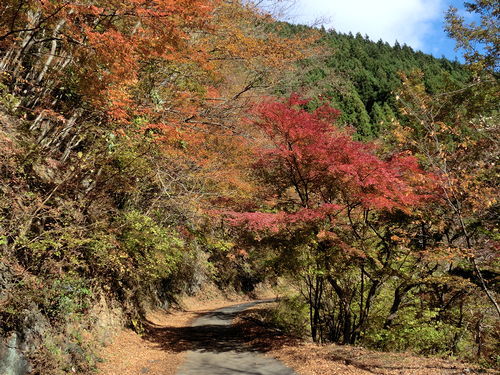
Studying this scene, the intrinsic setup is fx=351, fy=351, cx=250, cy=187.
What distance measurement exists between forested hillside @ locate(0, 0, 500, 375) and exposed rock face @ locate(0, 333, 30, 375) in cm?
3

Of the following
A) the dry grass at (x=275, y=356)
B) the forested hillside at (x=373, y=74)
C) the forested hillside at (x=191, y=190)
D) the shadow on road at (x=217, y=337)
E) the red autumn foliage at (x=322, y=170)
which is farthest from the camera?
the forested hillside at (x=373, y=74)

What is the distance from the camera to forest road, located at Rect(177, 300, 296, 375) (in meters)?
8.41

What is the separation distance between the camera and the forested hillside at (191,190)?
7.03 m

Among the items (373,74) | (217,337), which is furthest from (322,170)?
(373,74)

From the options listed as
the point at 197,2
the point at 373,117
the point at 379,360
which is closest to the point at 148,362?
the point at 379,360

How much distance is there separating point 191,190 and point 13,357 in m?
6.11

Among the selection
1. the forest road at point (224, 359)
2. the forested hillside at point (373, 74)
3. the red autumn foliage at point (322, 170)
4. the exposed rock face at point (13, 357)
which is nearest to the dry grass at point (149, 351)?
the forest road at point (224, 359)

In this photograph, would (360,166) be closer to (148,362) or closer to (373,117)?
(148,362)

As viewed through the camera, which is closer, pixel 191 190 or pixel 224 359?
pixel 224 359

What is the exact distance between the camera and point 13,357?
6004mm

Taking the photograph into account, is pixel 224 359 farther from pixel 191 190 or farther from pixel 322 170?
pixel 322 170

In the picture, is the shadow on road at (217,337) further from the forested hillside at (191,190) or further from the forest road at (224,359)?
the forested hillside at (191,190)

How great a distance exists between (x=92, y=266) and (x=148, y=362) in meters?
3.07

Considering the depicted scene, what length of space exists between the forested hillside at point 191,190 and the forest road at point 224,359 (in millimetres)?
2329
